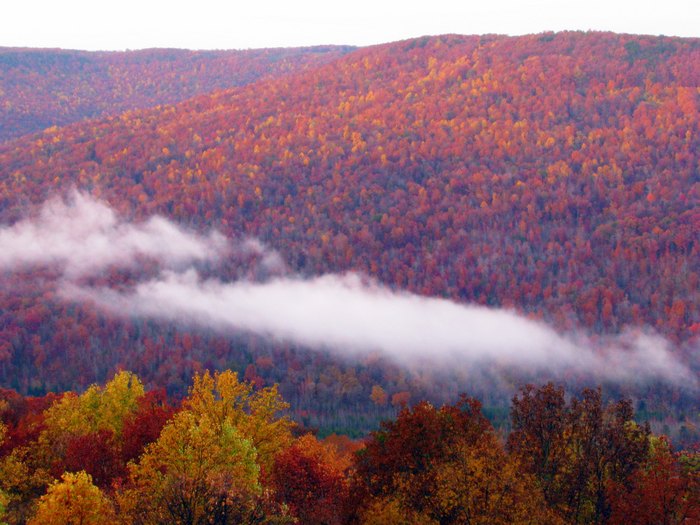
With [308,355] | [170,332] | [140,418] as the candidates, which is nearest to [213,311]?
[170,332]

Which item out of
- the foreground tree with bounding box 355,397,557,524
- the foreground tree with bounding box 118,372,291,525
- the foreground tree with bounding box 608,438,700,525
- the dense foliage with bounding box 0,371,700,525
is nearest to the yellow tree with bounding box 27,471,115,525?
the dense foliage with bounding box 0,371,700,525

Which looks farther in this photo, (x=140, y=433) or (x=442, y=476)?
(x=140, y=433)

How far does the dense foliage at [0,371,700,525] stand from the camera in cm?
2944

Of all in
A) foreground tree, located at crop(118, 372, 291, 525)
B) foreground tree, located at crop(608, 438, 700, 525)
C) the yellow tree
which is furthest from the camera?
foreground tree, located at crop(608, 438, 700, 525)

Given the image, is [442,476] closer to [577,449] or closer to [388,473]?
[388,473]

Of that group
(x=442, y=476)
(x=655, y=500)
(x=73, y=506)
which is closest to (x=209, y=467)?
(x=73, y=506)

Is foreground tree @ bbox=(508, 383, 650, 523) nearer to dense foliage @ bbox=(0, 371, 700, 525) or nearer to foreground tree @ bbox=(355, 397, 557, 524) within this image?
dense foliage @ bbox=(0, 371, 700, 525)

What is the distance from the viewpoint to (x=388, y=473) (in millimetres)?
34656

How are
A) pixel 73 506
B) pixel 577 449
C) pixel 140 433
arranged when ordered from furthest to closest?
pixel 140 433 < pixel 577 449 < pixel 73 506

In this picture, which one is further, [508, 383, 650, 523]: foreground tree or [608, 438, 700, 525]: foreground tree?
[508, 383, 650, 523]: foreground tree

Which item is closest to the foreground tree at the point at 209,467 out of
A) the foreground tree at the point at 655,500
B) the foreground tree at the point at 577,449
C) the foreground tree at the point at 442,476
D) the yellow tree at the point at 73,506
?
the yellow tree at the point at 73,506

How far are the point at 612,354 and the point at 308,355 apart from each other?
77.0m

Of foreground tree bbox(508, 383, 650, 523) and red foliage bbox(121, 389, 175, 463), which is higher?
foreground tree bbox(508, 383, 650, 523)

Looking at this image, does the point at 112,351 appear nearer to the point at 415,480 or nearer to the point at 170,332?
the point at 170,332
